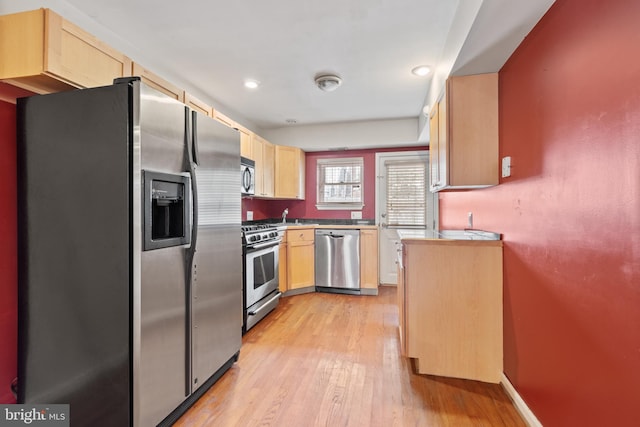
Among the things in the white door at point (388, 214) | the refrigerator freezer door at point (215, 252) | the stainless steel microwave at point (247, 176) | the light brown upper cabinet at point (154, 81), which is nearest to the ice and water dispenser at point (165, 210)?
the refrigerator freezer door at point (215, 252)

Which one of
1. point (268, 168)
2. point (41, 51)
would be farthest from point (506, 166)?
point (268, 168)

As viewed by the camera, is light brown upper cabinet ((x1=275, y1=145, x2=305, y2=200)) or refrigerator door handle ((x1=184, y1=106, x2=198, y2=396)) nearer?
refrigerator door handle ((x1=184, y1=106, x2=198, y2=396))

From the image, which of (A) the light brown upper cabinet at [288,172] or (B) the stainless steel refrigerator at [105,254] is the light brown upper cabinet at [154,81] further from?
(A) the light brown upper cabinet at [288,172]

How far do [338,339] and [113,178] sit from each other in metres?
2.18

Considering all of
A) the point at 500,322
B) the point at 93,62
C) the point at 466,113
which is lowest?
the point at 500,322

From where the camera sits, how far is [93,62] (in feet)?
5.45

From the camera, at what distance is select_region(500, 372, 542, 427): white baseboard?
1588 mm

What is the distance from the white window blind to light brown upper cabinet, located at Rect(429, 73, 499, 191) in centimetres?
249

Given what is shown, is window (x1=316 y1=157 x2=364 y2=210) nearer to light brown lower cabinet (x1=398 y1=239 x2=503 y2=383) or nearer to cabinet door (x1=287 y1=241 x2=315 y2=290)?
cabinet door (x1=287 y1=241 x2=315 y2=290)

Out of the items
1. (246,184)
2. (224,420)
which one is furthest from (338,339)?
(246,184)

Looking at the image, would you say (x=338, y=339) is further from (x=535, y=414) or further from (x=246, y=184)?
(x=246, y=184)

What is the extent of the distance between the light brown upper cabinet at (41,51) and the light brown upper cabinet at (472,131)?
2265 mm

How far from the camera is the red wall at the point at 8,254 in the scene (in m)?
1.55

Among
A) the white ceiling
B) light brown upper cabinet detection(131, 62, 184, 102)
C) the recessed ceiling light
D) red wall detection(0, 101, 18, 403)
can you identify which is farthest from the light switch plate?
red wall detection(0, 101, 18, 403)
